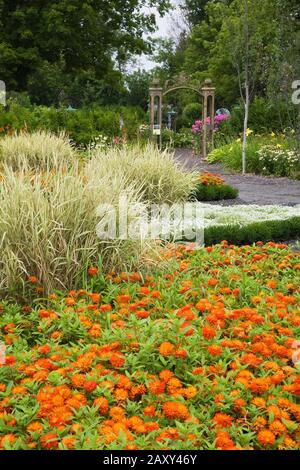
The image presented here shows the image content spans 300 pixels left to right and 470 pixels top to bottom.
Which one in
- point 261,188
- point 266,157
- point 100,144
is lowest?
point 261,188

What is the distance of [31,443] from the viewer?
2176 millimetres

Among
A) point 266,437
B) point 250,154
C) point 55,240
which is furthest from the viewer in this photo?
point 250,154

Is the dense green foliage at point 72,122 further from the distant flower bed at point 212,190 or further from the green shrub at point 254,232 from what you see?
the green shrub at point 254,232

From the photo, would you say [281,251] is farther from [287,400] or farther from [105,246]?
[287,400]

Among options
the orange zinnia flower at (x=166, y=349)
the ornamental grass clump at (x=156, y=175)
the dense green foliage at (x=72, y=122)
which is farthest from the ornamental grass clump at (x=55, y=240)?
the dense green foliage at (x=72, y=122)

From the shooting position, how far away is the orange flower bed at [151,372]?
7.42 ft

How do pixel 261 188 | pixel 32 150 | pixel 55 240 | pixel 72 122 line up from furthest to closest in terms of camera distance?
pixel 72 122, pixel 261 188, pixel 32 150, pixel 55 240

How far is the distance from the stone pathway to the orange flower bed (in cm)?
505

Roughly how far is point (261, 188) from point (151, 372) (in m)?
10.1

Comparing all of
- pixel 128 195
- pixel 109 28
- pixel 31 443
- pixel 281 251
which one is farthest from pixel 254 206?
pixel 109 28

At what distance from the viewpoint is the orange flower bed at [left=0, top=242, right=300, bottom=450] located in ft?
7.42

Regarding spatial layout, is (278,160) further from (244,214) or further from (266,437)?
(266,437)

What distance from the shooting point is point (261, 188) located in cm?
1246

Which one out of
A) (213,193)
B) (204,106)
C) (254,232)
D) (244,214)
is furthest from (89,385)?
(204,106)
